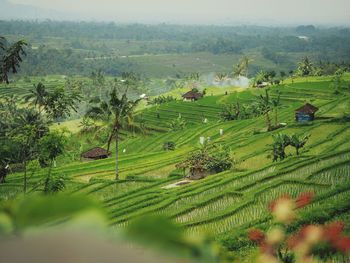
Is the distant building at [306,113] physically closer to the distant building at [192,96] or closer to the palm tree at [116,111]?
the palm tree at [116,111]

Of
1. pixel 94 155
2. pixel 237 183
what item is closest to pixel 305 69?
pixel 94 155

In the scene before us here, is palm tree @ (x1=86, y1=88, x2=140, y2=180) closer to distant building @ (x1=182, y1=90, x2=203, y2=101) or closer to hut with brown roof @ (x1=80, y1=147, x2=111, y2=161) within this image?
hut with brown roof @ (x1=80, y1=147, x2=111, y2=161)

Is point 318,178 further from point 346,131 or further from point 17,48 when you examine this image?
point 17,48

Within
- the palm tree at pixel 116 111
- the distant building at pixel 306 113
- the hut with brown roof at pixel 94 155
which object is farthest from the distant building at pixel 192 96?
the palm tree at pixel 116 111

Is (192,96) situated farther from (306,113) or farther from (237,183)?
(237,183)

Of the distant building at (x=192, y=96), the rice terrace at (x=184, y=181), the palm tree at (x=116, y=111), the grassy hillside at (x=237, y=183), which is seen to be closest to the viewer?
the rice terrace at (x=184, y=181)

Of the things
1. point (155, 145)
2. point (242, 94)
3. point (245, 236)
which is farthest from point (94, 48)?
point (245, 236)

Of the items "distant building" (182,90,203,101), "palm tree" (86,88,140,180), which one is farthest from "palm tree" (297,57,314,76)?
"palm tree" (86,88,140,180)

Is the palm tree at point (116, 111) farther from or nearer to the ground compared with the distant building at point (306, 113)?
farther from the ground

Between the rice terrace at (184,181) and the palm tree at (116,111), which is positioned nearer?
the rice terrace at (184,181)
